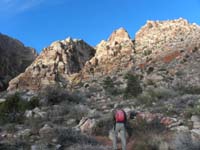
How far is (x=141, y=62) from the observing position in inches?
1614

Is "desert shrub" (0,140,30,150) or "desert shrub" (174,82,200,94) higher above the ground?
"desert shrub" (174,82,200,94)

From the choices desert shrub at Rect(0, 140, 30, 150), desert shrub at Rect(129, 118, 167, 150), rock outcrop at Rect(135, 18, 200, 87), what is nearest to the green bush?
desert shrub at Rect(0, 140, 30, 150)

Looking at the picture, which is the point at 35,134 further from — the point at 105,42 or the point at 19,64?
the point at 19,64

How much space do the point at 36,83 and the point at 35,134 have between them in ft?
103

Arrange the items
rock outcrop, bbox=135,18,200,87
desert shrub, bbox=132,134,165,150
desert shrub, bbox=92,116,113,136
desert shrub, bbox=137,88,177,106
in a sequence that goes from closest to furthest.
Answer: desert shrub, bbox=132,134,165,150 → desert shrub, bbox=92,116,113,136 → desert shrub, bbox=137,88,177,106 → rock outcrop, bbox=135,18,200,87

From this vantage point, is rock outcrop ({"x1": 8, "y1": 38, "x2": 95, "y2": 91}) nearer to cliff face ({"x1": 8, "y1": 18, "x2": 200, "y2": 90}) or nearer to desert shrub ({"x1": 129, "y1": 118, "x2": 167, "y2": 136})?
cliff face ({"x1": 8, "y1": 18, "x2": 200, "y2": 90})

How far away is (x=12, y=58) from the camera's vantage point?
62.0 meters

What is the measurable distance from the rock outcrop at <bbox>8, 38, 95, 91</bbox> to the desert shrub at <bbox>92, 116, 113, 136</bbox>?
26.5 meters

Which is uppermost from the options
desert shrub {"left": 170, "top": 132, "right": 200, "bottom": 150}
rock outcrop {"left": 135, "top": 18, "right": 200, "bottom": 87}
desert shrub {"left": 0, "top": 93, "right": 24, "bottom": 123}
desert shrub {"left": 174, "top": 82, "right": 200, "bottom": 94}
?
rock outcrop {"left": 135, "top": 18, "right": 200, "bottom": 87}

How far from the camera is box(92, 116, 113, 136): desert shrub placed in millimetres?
12430

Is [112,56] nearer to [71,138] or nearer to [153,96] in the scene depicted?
[153,96]

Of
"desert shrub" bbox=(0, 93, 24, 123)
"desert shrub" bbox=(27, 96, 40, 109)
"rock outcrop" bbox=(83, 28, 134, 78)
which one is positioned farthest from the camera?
"rock outcrop" bbox=(83, 28, 134, 78)

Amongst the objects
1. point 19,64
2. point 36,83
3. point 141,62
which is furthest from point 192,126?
point 19,64

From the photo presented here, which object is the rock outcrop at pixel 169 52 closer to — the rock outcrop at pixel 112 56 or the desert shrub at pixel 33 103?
the rock outcrop at pixel 112 56
